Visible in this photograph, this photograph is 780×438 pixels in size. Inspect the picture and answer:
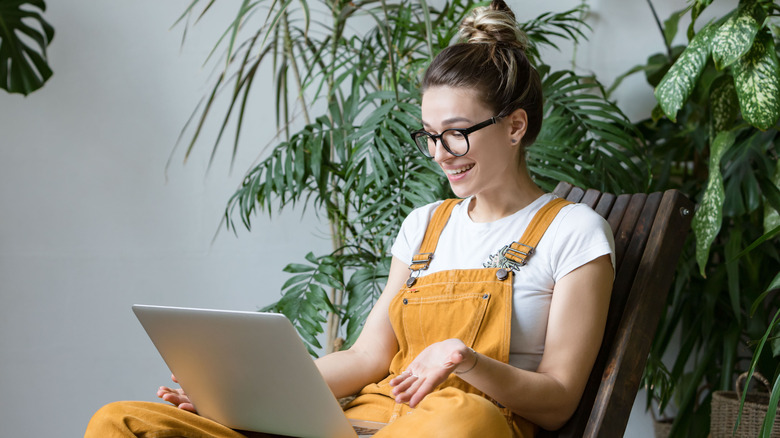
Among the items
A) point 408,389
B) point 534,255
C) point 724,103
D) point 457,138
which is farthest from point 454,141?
point 724,103

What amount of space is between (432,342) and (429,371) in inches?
13.2

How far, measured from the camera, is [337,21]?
2250 mm

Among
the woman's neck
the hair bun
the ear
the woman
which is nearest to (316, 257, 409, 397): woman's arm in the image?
the woman

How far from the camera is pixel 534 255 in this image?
1.33 m

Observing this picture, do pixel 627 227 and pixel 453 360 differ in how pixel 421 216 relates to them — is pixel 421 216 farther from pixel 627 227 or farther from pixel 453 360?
pixel 453 360

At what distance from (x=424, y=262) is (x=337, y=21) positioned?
1.08m

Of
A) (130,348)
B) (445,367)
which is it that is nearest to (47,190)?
(130,348)

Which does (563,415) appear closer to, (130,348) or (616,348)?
(616,348)

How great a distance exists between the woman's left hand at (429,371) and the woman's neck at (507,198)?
0.44 metres

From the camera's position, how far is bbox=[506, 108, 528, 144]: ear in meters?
1.38

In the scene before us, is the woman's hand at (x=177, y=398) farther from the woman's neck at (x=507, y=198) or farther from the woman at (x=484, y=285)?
the woman's neck at (x=507, y=198)

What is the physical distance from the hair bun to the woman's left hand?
0.66 meters

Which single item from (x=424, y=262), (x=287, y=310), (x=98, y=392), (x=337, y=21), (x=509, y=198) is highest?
(x=337, y=21)

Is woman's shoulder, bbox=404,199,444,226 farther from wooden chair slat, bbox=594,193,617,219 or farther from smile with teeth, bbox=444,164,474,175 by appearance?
wooden chair slat, bbox=594,193,617,219
